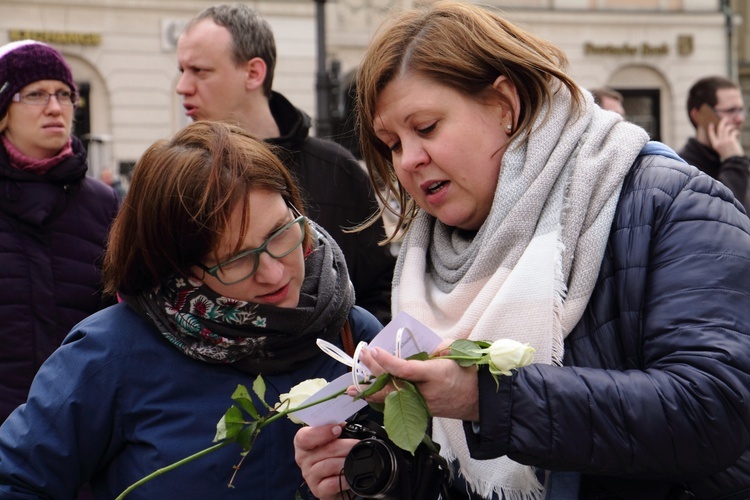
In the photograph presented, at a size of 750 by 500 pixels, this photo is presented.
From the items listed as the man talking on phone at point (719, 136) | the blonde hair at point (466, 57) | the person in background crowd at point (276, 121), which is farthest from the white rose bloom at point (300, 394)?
the man talking on phone at point (719, 136)

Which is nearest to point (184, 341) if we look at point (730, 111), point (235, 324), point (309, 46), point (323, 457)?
point (235, 324)

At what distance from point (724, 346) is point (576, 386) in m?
0.26

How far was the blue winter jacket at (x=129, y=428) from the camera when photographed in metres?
2.09

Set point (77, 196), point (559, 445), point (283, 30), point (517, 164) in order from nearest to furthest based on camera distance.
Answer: point (559, 445) → point (517, 164) → point (77, 196) → point (283, 30)

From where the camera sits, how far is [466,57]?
211 cm

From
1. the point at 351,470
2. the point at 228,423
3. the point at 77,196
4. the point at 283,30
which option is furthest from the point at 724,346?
the point at 283,30

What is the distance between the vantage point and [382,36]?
225 cm

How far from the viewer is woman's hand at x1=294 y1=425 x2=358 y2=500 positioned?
2010 millimetres

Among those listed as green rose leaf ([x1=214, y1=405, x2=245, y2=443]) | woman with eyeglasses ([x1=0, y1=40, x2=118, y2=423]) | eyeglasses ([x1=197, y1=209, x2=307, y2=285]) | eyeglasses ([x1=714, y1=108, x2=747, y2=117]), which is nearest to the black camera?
green rose leaf ([x1=214, y1=405, x2=245, y2=443])

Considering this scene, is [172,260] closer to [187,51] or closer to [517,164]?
[517,164]

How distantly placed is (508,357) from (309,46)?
20.9 meters

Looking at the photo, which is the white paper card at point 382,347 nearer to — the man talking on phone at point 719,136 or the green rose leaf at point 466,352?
the green rose leaf at point 466,352

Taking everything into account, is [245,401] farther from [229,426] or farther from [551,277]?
[551,277]

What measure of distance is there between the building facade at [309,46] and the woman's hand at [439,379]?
49.4 ft
